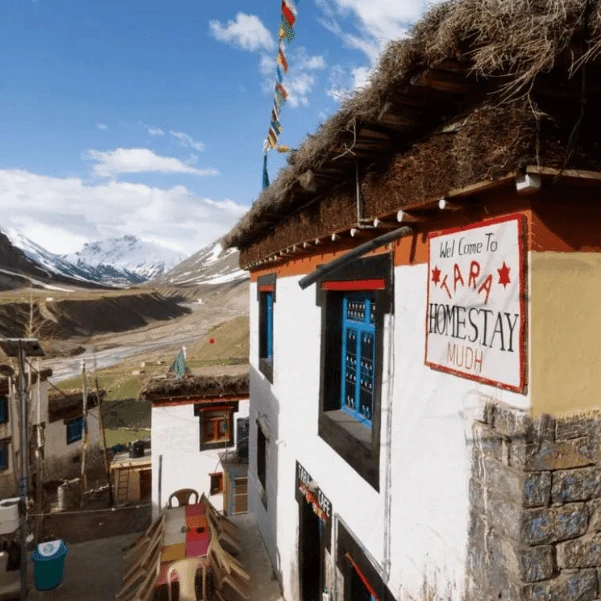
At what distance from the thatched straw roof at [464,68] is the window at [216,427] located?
13.4m

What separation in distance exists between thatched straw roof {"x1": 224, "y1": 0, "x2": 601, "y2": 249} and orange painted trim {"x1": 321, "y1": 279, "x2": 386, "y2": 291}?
111cm

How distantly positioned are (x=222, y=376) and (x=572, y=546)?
13573 millimetres

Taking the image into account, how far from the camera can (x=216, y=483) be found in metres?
15.5

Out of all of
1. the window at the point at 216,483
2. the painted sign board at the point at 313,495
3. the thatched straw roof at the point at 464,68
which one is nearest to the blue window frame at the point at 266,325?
the painted sign board at the point at 313,495

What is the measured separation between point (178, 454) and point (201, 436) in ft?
3.12

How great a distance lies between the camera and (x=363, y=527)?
171 inches

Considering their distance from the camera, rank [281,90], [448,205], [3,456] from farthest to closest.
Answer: [3,456], [281,90], [448,205]

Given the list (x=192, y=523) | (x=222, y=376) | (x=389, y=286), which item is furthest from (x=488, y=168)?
(x=222, y=376)

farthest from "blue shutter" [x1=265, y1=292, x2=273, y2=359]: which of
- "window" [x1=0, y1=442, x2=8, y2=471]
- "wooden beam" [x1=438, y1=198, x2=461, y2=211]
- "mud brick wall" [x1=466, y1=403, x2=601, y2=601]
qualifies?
"window" [x1=0, y1=442, x2=8, y2=471]

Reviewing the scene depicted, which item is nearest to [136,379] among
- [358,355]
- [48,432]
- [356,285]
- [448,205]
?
[48,432]

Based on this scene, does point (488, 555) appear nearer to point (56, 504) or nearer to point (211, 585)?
point (211, 585)

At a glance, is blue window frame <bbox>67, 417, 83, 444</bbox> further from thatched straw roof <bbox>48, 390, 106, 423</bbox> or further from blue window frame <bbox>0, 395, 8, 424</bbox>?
blue window frame <bbox>0, 395, 8, 424</bbox>

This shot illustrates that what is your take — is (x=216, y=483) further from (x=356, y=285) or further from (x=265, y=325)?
(x=356, y=285)

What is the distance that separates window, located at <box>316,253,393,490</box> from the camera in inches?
157
